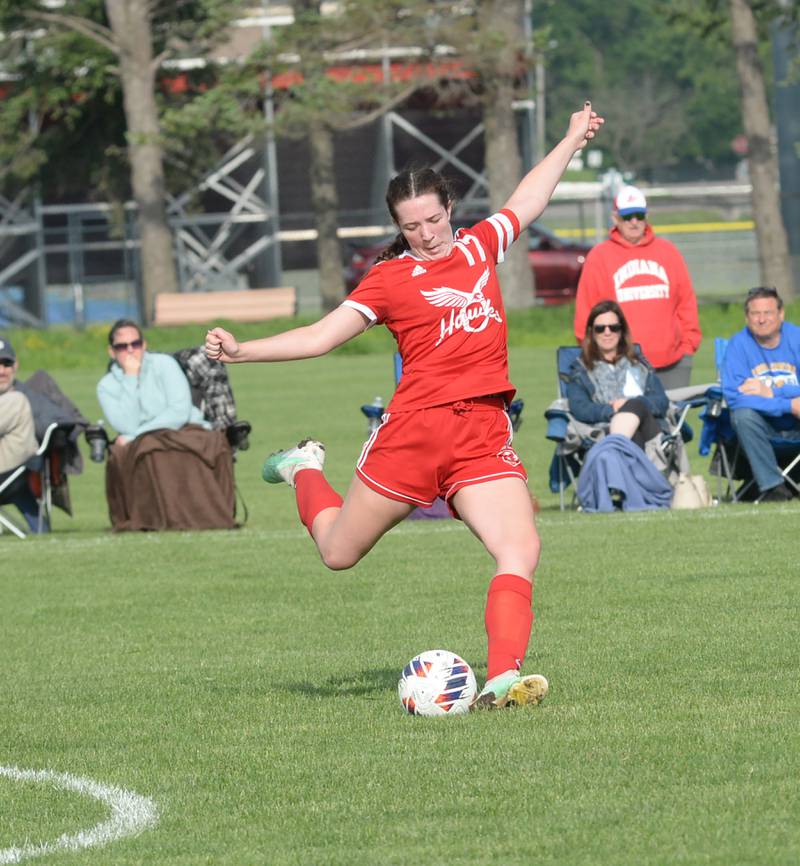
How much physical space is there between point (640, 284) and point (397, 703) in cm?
778

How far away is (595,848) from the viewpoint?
476cm

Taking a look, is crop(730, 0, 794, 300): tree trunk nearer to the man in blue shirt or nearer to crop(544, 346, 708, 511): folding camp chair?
crop(544, 346, 708, 511): folding camp chair

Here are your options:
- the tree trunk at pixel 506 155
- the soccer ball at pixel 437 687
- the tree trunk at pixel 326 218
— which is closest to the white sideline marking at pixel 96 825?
the soccer ball at pixel 437 687

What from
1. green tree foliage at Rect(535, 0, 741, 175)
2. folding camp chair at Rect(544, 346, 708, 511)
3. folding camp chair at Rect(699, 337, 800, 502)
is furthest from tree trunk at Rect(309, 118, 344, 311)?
green tree foliage at Rect(535, 0, 741, 175)

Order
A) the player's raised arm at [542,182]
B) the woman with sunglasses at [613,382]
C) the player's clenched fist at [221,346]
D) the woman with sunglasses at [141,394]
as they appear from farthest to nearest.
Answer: the woman with sunglasses at [141,394] → the woman with sunglasses at [613,382] → the player's raised arm at [542,182] → the player's clenched fist at [221,346]

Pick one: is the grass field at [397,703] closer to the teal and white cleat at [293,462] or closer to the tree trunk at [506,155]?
the teal and white cleat at [293,462]

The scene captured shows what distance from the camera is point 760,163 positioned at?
34875 mm

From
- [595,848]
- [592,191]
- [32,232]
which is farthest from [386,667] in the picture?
[592,191]

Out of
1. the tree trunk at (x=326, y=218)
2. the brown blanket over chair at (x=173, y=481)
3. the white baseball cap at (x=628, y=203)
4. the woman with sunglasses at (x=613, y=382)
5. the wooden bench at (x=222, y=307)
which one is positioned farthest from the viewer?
the tree trunk at (x=326, y=218)

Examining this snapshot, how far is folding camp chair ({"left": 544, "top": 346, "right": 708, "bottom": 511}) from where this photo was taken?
13727 mm

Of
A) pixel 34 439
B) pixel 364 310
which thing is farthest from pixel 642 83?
pixel 364 310

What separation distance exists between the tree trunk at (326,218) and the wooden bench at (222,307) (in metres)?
5.20

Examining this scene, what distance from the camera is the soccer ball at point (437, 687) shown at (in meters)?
6.59

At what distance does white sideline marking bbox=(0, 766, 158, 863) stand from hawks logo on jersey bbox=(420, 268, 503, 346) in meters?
1.84
